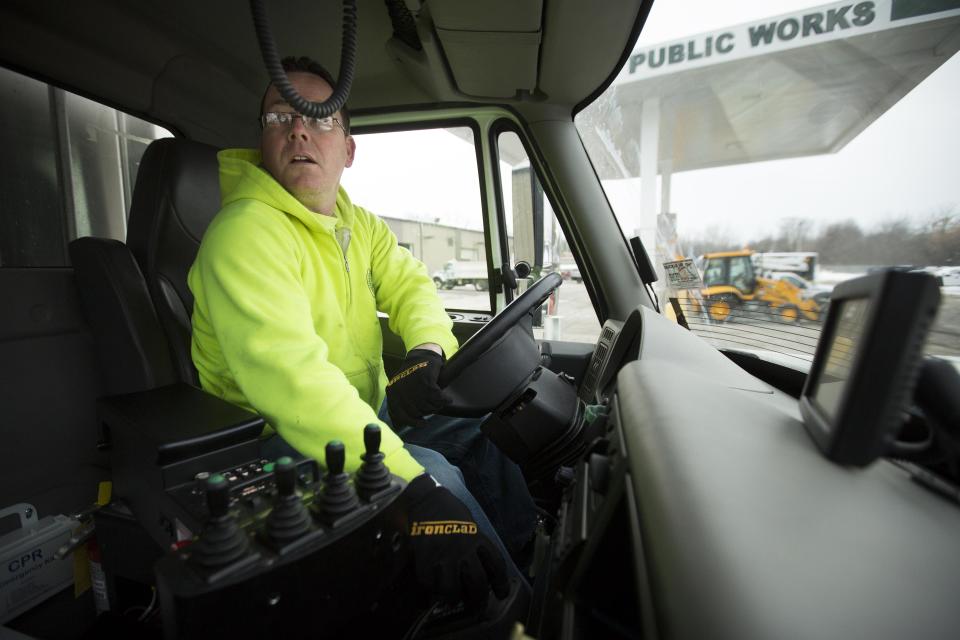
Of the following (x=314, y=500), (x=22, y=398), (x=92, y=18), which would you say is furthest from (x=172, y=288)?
(x=314, y=500)

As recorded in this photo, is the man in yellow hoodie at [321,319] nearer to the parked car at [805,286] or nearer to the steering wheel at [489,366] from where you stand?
the steering wheel at [489,366]

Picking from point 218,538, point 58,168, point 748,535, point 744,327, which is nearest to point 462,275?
point 744,327

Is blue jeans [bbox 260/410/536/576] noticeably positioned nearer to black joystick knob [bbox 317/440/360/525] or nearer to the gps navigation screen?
black joystick knob [bbox 317/440/360/525]

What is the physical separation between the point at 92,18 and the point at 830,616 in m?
2.43

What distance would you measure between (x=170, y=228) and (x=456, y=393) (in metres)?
1.17

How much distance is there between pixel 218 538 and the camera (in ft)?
1.89

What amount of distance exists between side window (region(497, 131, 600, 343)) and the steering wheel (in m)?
0.89

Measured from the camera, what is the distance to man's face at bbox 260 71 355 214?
142 cm

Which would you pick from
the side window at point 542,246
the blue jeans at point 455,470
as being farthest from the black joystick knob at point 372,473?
the side window at point 542,246

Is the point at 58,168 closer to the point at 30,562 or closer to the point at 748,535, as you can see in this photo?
the point at 30,562

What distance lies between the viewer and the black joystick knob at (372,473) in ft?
2.37

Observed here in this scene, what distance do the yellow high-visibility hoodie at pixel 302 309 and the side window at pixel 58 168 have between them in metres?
1.02

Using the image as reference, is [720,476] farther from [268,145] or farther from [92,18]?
[92,18]

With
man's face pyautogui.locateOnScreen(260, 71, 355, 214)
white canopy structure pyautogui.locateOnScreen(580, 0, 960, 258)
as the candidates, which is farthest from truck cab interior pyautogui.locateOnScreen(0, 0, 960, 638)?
man's face pyautogui.locateOnScreen(260, 71, 355, 214)
